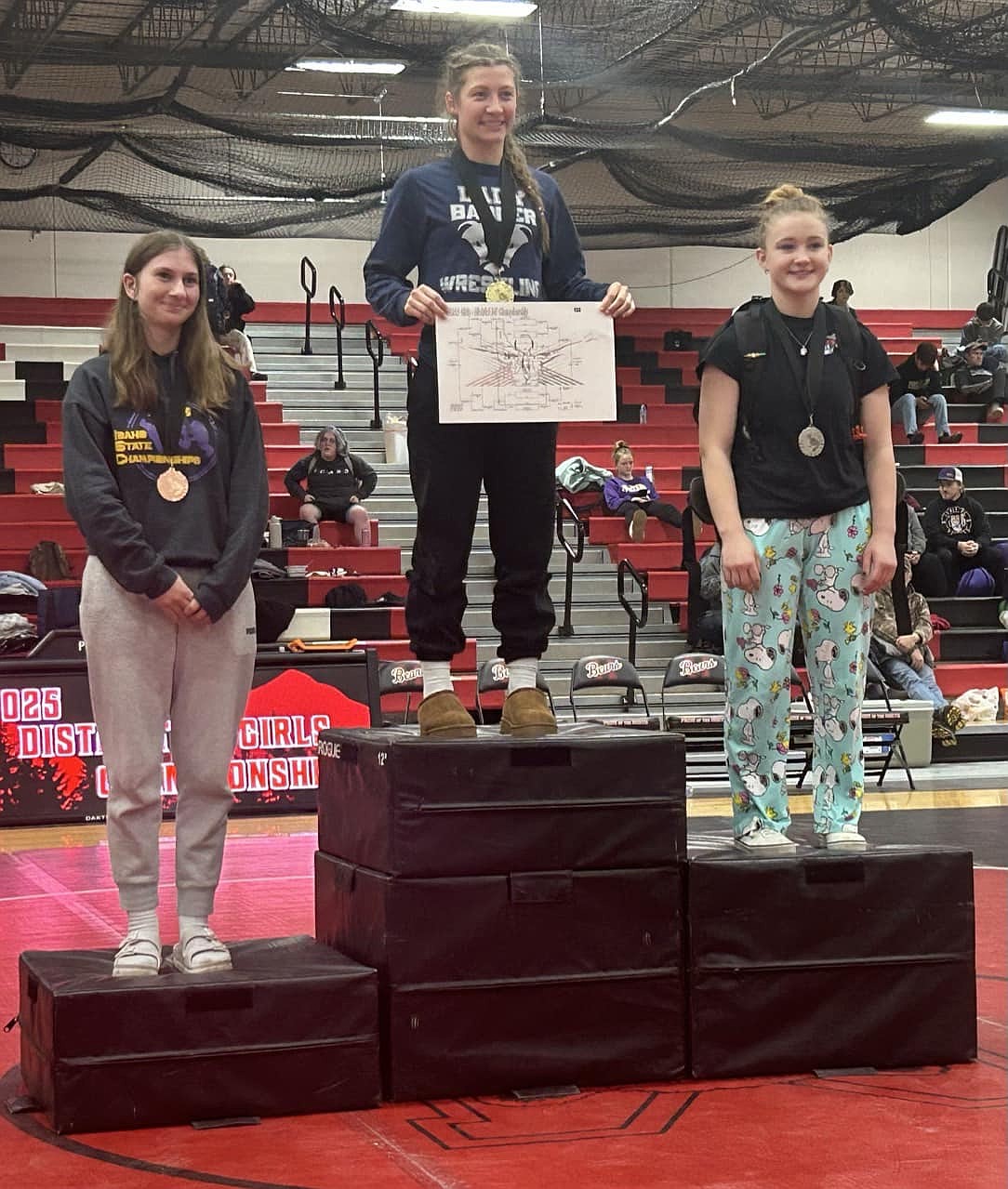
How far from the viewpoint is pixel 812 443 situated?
3.59 m

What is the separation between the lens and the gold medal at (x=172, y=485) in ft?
11.0

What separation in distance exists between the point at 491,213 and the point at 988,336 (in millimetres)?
14528

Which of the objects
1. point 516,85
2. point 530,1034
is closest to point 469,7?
point 516,85

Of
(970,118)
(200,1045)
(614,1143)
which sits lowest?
(614,1143)

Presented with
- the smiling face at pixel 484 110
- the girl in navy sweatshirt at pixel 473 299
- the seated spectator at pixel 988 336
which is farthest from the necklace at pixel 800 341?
the seated spectator at pixel 988 336

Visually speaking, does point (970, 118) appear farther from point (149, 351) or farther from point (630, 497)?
point (149, 351)

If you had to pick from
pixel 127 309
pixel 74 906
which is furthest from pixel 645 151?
pixel 127 309

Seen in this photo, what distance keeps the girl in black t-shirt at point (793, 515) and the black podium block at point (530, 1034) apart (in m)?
0.45

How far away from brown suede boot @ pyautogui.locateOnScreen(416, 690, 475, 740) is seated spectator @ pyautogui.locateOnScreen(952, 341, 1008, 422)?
1375 cm

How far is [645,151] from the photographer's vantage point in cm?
983

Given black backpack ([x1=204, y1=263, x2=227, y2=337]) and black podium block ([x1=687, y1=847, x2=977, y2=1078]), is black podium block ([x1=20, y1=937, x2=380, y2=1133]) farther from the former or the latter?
black backpack ([x1=204, y1=263, x2=227, y2=337])

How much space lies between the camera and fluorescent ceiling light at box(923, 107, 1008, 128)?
1067 cm

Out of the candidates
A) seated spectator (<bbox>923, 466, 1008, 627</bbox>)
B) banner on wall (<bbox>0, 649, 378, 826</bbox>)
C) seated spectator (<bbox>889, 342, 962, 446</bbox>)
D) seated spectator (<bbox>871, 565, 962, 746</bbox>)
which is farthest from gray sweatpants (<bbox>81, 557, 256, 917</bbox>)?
seated spectator (<bbox>889, 342, 962, 446</bbox>)

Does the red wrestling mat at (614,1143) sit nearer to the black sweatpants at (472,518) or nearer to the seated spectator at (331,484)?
the black sweatpants at (472,518)
